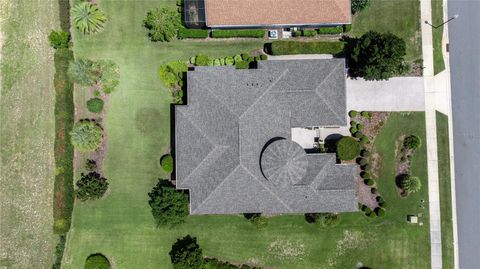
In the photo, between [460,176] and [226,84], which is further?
[460,176]

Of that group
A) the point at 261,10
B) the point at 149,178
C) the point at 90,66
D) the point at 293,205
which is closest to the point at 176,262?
the point at 149,178

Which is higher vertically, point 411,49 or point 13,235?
point 411,49

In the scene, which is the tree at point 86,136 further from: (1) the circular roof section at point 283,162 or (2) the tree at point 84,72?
(1) the circular roof section at point 283,162

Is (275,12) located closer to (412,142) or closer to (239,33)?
(239,33)

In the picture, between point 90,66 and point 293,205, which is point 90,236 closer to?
point 90,66

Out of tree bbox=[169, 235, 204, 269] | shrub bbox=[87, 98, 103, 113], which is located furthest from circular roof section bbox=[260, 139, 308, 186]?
shrub bbox=[87, 98, 103, 113]

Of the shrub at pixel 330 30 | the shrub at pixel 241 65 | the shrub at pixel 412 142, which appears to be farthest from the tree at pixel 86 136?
the shrub at pixel 412 142
